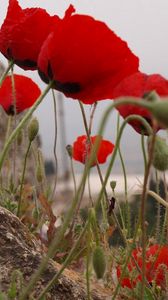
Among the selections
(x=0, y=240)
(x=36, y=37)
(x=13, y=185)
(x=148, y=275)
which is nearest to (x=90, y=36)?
(x=36, y=37)

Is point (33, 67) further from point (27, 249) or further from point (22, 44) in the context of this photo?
point (27, 249)

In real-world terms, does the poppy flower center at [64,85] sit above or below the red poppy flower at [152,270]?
above

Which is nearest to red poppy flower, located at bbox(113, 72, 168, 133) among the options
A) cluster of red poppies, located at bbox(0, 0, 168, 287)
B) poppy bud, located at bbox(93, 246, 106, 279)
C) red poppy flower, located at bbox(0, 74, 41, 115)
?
cluster of red poppies, located at bbox(0, 0, 168, 287)

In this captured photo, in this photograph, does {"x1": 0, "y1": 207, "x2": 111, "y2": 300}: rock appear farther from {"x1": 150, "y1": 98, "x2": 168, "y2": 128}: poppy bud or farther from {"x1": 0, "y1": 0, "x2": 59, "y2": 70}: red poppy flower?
{"x1": 150, "y1": 98, "x2": 168, "y2": 128}: poppy bud

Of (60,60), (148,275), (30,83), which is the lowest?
(148,275)

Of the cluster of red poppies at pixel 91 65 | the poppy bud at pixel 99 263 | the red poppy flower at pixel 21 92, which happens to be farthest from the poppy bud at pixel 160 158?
the red poppy flower at pixel 21 92

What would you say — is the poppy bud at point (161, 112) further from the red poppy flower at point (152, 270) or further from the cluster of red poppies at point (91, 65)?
the red poppy flower at point (152, 270)
